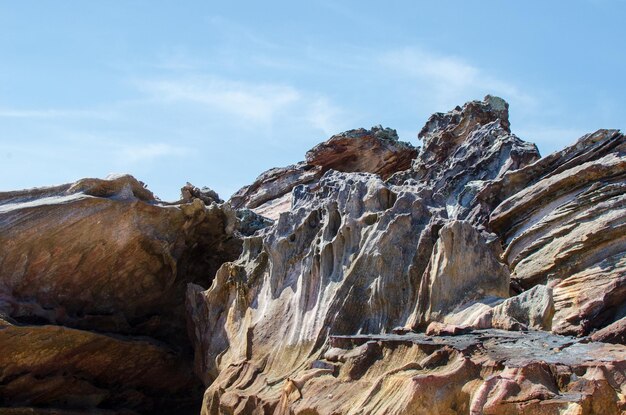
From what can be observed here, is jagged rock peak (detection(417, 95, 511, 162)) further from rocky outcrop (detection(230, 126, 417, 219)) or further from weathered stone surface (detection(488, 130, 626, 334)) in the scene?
weathered stone surface (detection(488, 130, 626, 334))

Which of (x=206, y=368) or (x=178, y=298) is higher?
(x=178, y=298)

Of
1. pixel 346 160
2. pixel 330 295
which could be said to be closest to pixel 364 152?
pixel 346 160

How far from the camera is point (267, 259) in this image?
1889 cm

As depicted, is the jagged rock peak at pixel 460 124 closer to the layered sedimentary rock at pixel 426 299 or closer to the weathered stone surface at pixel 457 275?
the layered sedimentary rock at pixel 426 299

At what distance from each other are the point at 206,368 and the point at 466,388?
26.5 ft

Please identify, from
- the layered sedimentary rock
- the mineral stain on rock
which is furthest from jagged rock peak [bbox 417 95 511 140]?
the layered sedimentary rock

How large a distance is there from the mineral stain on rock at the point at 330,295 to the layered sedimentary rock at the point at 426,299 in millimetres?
36

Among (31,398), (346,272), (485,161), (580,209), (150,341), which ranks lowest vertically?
(31,398)

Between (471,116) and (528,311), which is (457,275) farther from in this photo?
(471,116)

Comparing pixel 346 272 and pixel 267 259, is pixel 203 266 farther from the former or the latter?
pixel 346 272

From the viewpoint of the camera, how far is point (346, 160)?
35250 mm

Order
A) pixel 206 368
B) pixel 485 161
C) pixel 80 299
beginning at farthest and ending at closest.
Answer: pixel 485 161
pixel 80 299
pixel 206 368

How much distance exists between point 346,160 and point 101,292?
54.2 feet

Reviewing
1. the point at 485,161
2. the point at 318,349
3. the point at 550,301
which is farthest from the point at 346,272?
the point at 485,161
